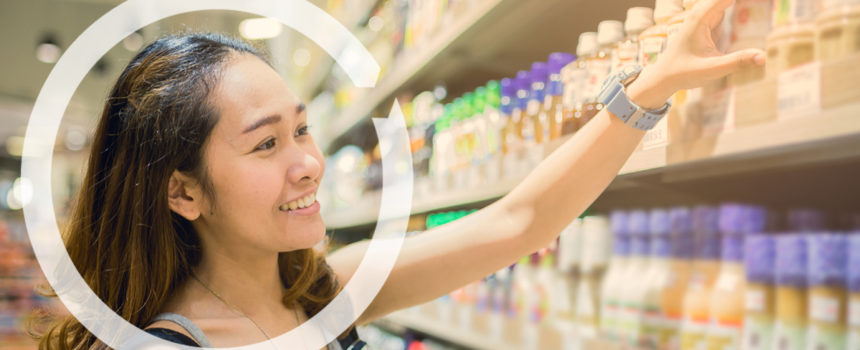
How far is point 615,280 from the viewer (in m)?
1.23

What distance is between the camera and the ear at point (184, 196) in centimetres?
109

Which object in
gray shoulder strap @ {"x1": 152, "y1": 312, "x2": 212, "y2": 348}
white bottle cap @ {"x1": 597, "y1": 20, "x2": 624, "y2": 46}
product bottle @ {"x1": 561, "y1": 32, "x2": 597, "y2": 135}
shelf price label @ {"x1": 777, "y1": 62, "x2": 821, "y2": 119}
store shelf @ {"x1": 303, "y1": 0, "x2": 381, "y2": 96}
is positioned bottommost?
gray shoulder strap @ {"x1": 152, "y1": 312, "x2": 212, "y2": 348}

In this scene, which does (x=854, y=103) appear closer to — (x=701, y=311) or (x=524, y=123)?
(x=701, y=311)

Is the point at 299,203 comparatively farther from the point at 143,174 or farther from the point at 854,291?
the point at 854,291

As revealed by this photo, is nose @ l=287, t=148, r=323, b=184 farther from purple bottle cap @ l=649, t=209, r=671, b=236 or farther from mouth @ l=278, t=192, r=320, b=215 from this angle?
purple bottle cap @ l=649, t=209, r=671, b=236

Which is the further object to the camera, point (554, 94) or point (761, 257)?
point (554, 94)

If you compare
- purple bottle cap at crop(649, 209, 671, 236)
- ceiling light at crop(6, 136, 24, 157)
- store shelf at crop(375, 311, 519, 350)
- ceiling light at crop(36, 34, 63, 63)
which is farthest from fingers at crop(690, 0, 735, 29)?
ceiling light at crop(6, 136, 24, 157)

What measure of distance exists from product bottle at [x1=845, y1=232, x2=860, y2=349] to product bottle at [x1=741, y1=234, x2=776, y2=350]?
0.09 meters

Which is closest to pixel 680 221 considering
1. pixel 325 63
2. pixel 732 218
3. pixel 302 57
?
pixel 732 218

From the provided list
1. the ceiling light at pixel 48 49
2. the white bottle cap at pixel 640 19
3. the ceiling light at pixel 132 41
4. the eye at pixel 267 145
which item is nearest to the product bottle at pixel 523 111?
the white bottle cap at pixel 640 19

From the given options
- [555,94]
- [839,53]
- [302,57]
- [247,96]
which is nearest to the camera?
[839,53]

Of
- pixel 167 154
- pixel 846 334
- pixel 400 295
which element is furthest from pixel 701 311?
pixel 167 154

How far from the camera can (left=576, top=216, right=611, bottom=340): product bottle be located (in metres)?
1.32

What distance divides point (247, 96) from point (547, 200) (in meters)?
0.49
